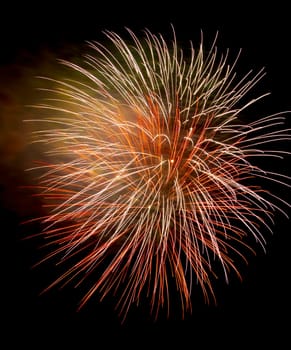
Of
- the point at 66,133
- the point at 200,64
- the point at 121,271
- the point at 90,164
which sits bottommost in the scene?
the point at 121,271

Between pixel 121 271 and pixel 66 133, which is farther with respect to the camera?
pixel 121 271

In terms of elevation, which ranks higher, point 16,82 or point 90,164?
point 16,82

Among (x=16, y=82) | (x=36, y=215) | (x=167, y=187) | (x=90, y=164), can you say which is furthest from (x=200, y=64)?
(x=36, y=215)

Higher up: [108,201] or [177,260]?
[108,201]

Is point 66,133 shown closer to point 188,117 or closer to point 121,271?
point 188,117

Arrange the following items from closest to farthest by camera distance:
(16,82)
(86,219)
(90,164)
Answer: (90,164), (86,219), (16,82)

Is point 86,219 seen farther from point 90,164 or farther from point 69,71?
point 69,71

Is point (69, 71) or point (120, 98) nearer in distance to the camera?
point (120, 98)

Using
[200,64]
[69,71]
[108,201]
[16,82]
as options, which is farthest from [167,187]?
[16,82]

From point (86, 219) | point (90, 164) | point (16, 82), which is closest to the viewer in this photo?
point (90, 164)
